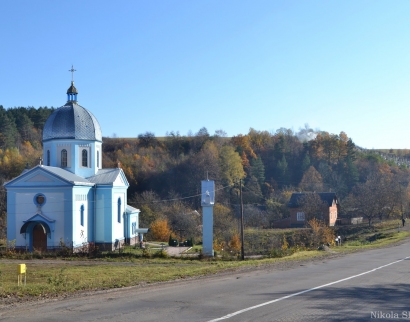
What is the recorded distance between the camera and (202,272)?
19.1 meters

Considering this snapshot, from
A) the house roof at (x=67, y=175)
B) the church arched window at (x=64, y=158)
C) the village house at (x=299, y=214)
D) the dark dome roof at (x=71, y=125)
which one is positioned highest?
the dark dome roof at (x=71, y=125)

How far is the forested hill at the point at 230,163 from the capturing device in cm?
7725

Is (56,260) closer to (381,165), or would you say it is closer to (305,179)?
(305,179)

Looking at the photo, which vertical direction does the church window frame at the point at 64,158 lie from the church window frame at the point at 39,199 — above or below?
above

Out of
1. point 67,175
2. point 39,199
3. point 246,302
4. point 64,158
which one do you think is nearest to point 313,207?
point 64,158

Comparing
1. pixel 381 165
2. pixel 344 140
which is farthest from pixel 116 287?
pixel 344 140

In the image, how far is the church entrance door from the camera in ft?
116

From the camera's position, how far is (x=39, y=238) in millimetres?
35719

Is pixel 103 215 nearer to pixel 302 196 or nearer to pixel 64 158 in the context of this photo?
pixel 64 158

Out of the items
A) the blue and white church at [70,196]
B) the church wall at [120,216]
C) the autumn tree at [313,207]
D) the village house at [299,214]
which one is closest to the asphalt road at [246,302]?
the blue and white church at [70,196]

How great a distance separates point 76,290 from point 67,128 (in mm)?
27052

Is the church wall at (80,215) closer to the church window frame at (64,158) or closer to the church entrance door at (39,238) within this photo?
the church entrance door at (39,238)

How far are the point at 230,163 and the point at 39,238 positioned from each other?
173 ft

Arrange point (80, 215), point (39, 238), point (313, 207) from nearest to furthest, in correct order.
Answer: point (39, 238), point (80, 215), point (313, 207)
